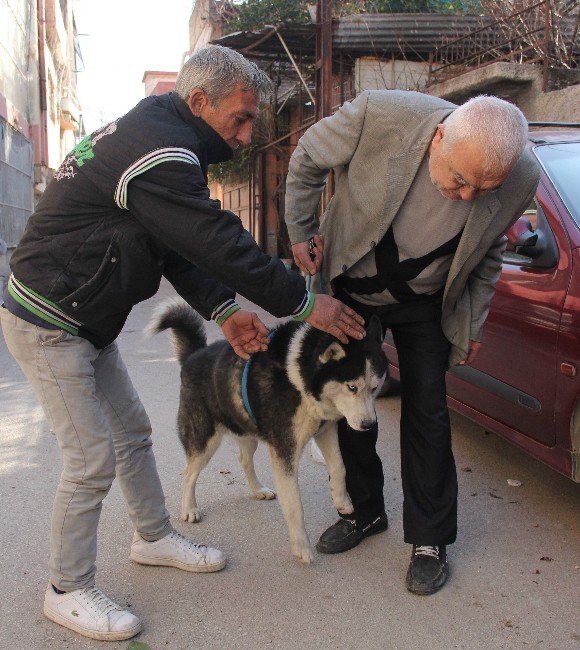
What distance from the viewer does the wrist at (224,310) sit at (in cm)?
273

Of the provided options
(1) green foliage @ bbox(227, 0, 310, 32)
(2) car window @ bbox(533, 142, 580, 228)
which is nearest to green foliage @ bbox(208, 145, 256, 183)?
(1) green foliage @ bbox(227, 0, 310, 32)

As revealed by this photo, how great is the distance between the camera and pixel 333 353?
283cm

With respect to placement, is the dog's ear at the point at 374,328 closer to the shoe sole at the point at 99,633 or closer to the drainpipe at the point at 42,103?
the shoe sole at the point at 99,633

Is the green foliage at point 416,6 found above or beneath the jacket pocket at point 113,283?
above

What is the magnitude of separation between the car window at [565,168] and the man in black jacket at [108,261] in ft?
5.05

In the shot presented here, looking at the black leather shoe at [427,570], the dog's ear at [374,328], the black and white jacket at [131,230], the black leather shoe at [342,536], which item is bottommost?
the black leather shoe at [342,536]

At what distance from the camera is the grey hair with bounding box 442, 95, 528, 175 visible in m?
2.27

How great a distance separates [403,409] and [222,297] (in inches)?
36.7

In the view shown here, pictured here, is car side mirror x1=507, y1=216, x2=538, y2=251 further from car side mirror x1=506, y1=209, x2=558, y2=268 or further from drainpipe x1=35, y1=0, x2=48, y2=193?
drainpipe x1=35, y1=0, x2=48, y2=193

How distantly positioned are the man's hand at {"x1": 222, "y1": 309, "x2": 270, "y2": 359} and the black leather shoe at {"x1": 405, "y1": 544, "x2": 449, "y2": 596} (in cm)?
112

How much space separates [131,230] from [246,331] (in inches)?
25.9

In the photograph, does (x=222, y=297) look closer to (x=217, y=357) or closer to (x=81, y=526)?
(x=217, y=357)

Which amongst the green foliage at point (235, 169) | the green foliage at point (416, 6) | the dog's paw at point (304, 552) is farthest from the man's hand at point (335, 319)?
the green foliage at point (235, 169)

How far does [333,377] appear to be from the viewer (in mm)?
2826
